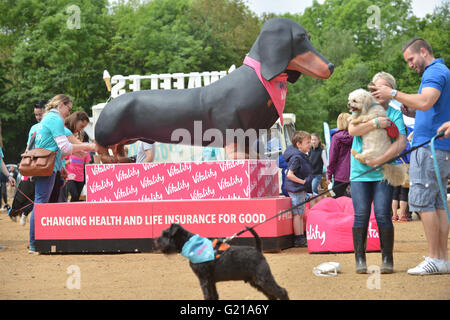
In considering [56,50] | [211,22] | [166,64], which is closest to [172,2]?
[211,22]

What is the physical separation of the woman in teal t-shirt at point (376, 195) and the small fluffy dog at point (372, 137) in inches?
1.9

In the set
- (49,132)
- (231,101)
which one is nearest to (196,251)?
(231,101)

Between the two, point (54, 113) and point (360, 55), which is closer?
point (54, 113)

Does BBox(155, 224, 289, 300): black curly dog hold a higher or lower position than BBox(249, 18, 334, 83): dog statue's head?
lower

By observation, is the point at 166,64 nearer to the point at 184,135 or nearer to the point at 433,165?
the point at 184,135

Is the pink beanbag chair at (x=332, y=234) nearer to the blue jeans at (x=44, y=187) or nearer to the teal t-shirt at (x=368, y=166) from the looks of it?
the teal t-shirt at (x=368, y=166)

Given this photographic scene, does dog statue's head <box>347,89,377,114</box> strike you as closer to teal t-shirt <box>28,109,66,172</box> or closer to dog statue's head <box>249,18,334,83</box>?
dog statue's head <box>249,18,334,83</box>

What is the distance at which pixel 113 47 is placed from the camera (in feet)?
101

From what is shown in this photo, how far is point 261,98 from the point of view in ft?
22.4

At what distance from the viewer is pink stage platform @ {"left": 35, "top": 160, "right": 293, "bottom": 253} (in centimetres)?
697

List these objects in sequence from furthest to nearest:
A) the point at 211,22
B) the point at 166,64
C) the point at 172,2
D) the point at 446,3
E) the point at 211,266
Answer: the point at 446,3, the point at 172,2, the point at 211,22, the point at 166,64, the point at 211,266

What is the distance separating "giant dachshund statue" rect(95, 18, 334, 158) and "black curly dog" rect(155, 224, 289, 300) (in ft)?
10.4

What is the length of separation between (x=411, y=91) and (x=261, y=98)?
30.5 m

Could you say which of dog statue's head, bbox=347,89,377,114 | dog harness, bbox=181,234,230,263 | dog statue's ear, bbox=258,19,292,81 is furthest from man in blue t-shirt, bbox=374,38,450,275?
dog harness, bbox=181,234,230,263
